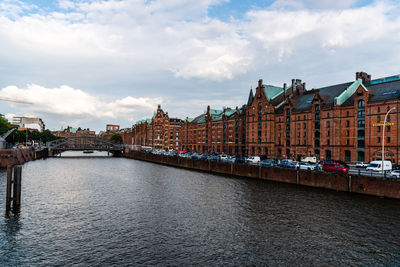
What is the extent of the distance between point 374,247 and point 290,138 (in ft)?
226

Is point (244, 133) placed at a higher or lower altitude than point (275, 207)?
higher

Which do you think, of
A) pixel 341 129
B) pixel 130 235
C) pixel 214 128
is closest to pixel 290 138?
pixel 341 129

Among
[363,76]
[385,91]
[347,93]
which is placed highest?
[363,76]

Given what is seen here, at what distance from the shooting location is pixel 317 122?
3169 inches

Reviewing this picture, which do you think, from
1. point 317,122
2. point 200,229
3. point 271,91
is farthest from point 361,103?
point 200,229

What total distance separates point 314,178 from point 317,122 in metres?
38.3

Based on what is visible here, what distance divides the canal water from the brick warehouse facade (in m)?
25.9

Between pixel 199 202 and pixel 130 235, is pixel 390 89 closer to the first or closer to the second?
pixel 199 202

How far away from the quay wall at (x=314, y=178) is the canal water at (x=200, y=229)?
57.8 inches

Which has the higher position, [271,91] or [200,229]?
[271,91]

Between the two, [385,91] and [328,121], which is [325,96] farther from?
[385,91]

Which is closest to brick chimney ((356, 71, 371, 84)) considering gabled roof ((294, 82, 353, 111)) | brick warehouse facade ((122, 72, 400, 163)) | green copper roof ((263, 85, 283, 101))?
brick warehouse facade ((122, 72, 400, 163))

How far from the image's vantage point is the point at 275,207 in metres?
34.2

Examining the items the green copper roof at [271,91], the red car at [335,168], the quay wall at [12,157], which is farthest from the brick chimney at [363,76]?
the quay wall at [12,157]
